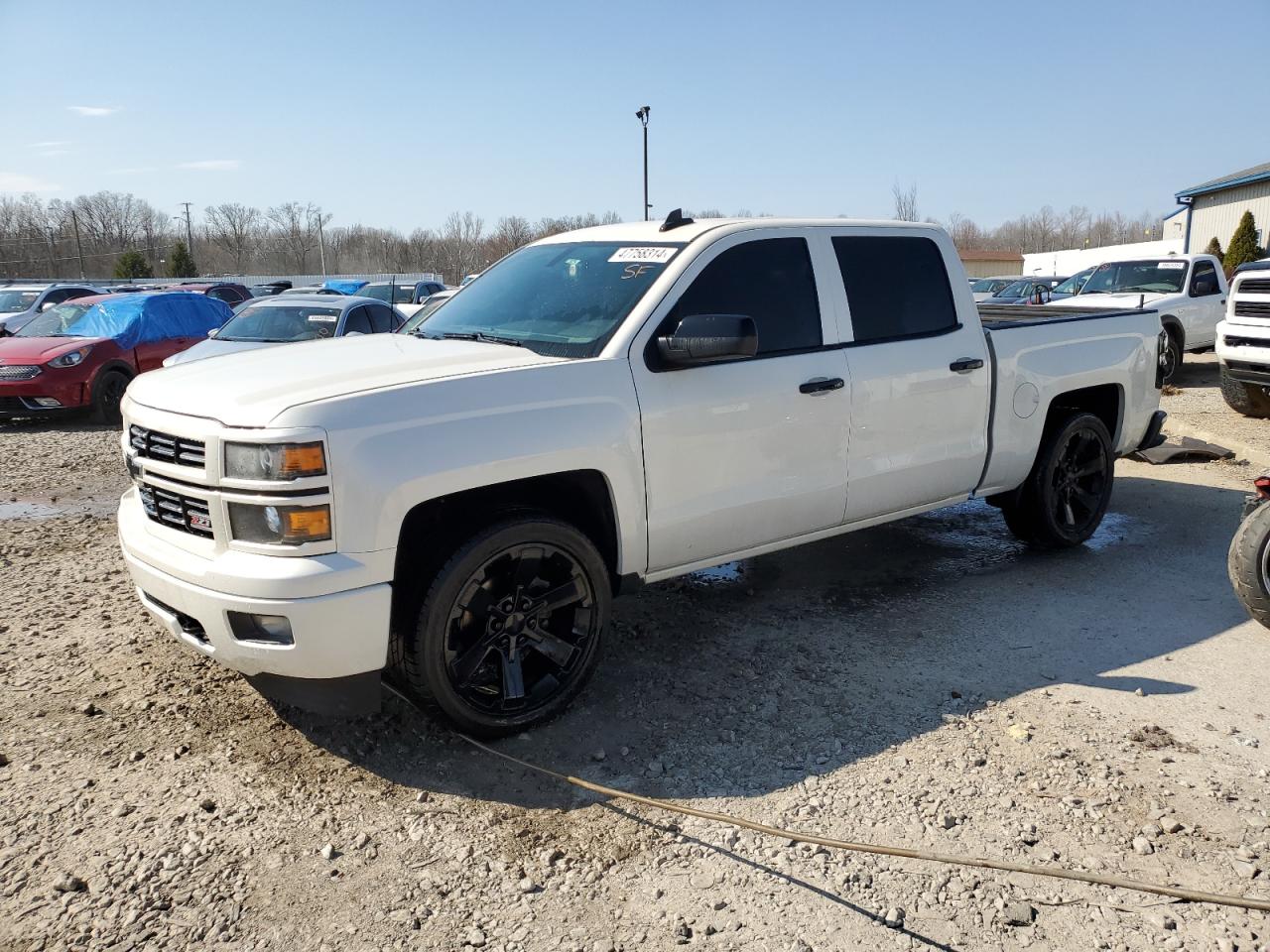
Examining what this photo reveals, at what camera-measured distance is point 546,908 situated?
2.89m

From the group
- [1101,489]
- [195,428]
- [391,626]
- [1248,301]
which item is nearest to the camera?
[195,428]

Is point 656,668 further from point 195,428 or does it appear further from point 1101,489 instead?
point 1101,489

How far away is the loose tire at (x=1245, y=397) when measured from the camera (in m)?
10.6

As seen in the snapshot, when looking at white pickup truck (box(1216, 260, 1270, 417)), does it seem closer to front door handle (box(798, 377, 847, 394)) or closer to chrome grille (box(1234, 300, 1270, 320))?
chrome grille (box(1234, 300, 1270, 320))

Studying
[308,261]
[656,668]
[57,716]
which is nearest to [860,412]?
[656,668]

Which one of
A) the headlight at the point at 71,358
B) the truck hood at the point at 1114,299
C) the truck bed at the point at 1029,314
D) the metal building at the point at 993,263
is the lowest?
the headlight at the point at 71,358

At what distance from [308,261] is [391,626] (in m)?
107

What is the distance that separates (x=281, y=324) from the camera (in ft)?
38.8

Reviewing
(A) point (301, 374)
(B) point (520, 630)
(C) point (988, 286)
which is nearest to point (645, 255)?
(A) point (301, 374)

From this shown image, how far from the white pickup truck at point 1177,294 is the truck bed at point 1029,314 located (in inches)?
326

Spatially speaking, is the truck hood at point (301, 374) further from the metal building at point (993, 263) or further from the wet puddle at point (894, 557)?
the metal building at point (993, 263)

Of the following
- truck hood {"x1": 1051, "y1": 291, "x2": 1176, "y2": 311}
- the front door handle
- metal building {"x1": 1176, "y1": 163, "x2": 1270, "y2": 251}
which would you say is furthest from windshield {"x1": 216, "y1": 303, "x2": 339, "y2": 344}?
metal building {"x1": 1176, "y1": 163, "x2": 1270, "y2": 251}

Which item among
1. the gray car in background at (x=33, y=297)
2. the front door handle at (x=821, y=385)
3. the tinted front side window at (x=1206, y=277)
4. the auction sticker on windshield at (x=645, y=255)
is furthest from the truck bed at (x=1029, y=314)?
the gray car in background at (x=33, y=297)

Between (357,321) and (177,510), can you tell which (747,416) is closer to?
(177,510)
